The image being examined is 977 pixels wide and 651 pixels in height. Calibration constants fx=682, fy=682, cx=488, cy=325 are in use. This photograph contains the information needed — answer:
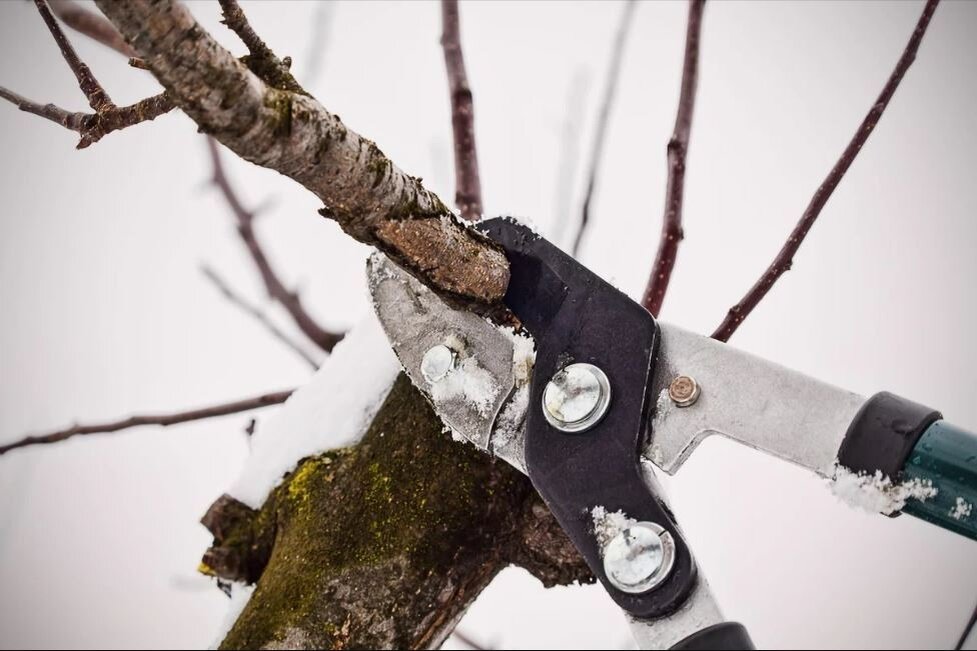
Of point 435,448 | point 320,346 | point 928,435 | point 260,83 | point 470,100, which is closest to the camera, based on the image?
point 260,83

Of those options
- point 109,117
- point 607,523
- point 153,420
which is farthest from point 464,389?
point 153,420

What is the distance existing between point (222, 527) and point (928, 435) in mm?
1198

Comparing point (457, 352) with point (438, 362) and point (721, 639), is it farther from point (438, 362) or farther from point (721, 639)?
point (721, 639)

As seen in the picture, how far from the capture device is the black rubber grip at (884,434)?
0.92 meters

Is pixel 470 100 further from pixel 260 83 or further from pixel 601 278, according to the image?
pixel 260 83

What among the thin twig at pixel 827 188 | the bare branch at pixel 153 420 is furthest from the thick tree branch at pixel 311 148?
the bare branch at pixel 153 420

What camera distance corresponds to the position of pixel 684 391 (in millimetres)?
1107

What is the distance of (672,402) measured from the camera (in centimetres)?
113

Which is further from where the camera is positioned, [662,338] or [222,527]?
[222,527]

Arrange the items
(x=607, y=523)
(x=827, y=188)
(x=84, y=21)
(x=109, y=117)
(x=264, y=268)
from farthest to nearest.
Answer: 1. (x=264, y=268)
2. (x=84, y=21)
3. (x=827, y=188)
4. (x=607, y=523)
5. (x=109, y=117)

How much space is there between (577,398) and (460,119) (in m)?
1.26

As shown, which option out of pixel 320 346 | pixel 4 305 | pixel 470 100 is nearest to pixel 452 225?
pixel 470 100

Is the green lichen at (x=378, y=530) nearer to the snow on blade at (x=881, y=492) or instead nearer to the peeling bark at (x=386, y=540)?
the peeling bark at (x=386, y=540)

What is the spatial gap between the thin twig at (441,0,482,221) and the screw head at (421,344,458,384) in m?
0.98
